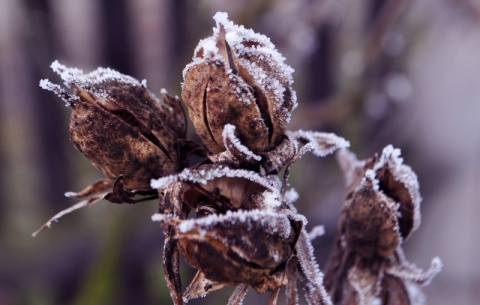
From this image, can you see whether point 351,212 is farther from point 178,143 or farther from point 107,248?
point 107,248

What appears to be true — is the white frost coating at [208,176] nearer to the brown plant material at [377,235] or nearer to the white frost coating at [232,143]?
the white frost coating at [232,143]

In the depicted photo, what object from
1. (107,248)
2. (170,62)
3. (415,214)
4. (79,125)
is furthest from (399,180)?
(170,62)

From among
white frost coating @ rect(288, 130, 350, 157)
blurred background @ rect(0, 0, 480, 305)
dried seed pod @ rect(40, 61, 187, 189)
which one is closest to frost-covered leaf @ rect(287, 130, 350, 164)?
white frost coating @ rect(288, 130, 350, 157)

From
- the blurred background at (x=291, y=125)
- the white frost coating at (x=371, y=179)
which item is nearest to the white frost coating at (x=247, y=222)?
the white frost coating at (x=371, y=179)

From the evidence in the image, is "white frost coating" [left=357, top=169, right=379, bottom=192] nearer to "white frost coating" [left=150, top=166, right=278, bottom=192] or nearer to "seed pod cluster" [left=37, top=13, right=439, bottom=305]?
"seed pod cluster" [left=37, top=13, right=439, bottom=305]

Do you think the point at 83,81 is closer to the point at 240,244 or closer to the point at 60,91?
the point at 60,91

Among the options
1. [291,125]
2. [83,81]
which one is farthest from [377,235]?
[291,125]
